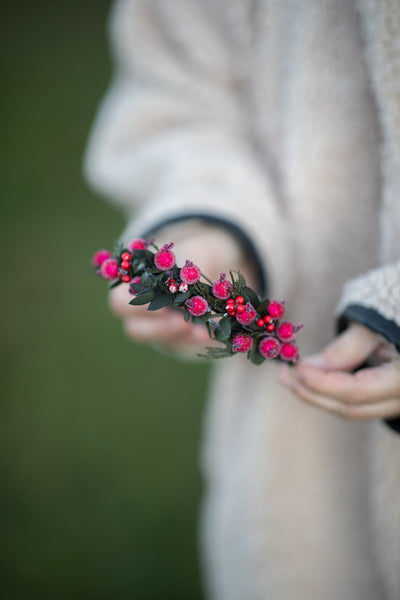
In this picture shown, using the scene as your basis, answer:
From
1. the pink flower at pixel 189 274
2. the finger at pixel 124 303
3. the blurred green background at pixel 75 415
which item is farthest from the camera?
the blurred green background at pixel 75 415

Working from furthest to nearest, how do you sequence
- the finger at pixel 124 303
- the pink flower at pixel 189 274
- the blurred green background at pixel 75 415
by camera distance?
1. the blurred green background at pixel 75 415
2. the finger at pixel 124 303
3. the pink flower at pixel 189 274

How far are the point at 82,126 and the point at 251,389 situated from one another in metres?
2.28

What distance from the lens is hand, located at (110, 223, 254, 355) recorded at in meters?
0.55

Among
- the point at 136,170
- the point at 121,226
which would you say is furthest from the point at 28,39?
the point at 136,170

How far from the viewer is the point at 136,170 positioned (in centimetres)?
73

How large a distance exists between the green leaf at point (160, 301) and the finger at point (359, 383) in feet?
0.52

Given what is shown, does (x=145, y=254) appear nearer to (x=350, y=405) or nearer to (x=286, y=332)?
(x=286, y=332)

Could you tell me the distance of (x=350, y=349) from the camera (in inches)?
15.9

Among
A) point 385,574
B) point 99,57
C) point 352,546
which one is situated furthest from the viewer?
point 99,57

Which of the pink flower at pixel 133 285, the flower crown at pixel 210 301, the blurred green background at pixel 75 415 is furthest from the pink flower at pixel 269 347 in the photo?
the blurred green background at pixel 75 415

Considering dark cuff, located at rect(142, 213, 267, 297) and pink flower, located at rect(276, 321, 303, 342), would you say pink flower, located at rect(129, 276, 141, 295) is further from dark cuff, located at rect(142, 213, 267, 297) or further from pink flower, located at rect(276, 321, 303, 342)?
dark cuff, located at rect(142, 213, 267, 297)

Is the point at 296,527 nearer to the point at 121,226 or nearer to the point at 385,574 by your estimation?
the point at 385,574

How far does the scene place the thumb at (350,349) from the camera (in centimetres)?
40

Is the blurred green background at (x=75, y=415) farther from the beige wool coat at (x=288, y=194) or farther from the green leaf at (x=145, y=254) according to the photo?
the green leaf at (x=145, y=254)
